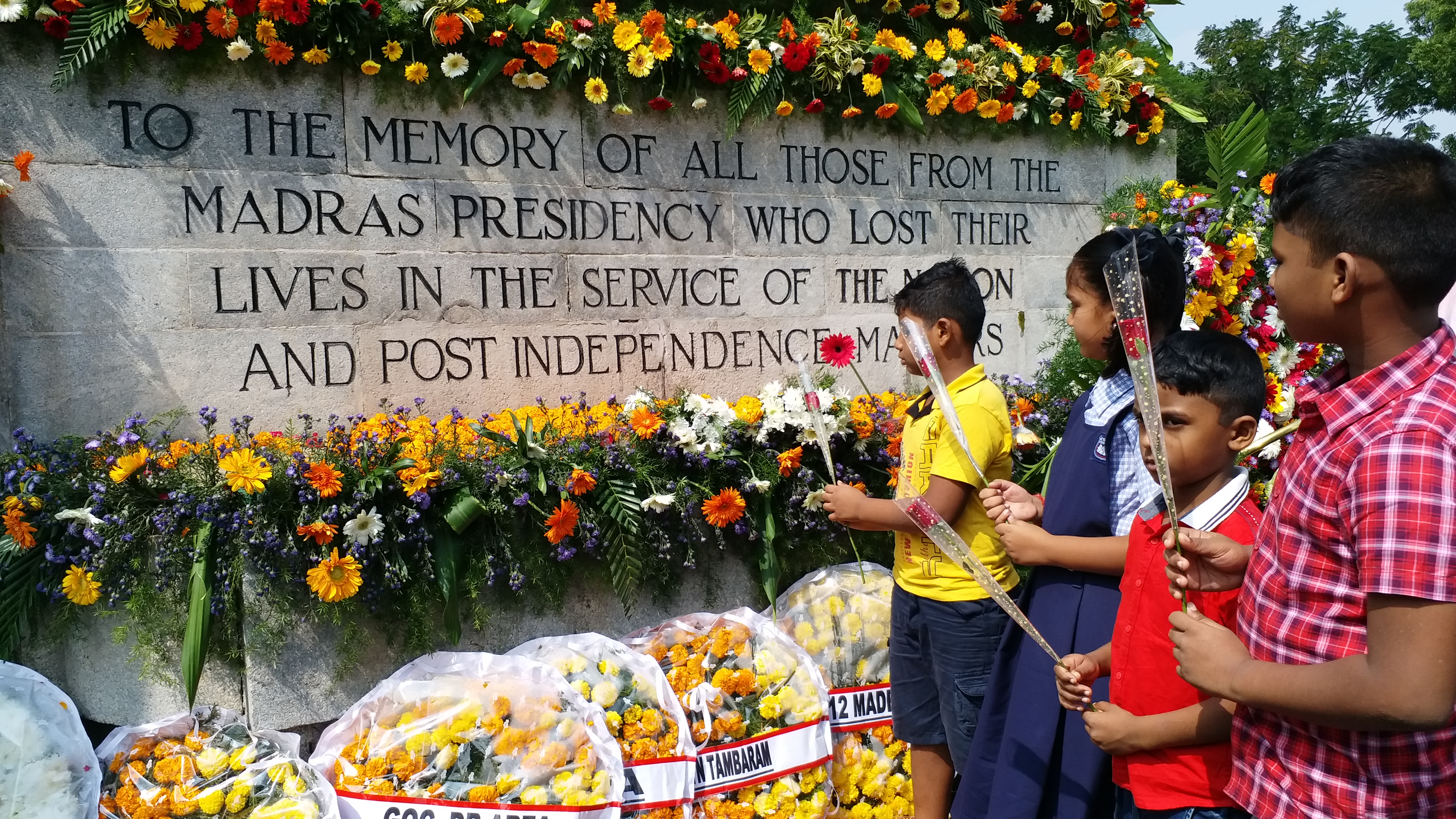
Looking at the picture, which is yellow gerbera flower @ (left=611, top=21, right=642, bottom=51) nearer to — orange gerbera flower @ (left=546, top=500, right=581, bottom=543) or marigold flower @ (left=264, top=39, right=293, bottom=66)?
marigold flower @ (left=264, top=39, right=293, bottom=66)

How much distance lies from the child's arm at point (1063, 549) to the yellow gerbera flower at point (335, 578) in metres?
1.93

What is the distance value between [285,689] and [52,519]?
2.85 ft

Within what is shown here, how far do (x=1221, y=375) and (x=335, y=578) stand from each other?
2.48m

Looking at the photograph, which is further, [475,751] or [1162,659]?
[475,751]

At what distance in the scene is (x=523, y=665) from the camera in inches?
116

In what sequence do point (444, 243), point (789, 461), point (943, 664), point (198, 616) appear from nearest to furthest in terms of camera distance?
1. point (943, 664)
2. point (198, 616)
3. point (789, 461)
4. point (444, 243)

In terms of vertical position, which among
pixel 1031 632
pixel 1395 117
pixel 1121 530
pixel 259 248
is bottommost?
pixel 1031 632

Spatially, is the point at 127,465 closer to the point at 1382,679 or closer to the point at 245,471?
the point at 245,471

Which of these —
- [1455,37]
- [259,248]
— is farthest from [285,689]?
[1455,37]

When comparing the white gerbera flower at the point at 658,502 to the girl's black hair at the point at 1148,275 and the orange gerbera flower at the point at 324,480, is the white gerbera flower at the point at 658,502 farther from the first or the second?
the girl's black hair at the point at 1148,275

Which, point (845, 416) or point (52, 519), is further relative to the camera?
point (845, 416)

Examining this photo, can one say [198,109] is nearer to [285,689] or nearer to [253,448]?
[253,448]

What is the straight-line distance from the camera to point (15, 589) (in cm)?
288

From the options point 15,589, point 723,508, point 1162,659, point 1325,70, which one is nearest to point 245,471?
point 15,589
